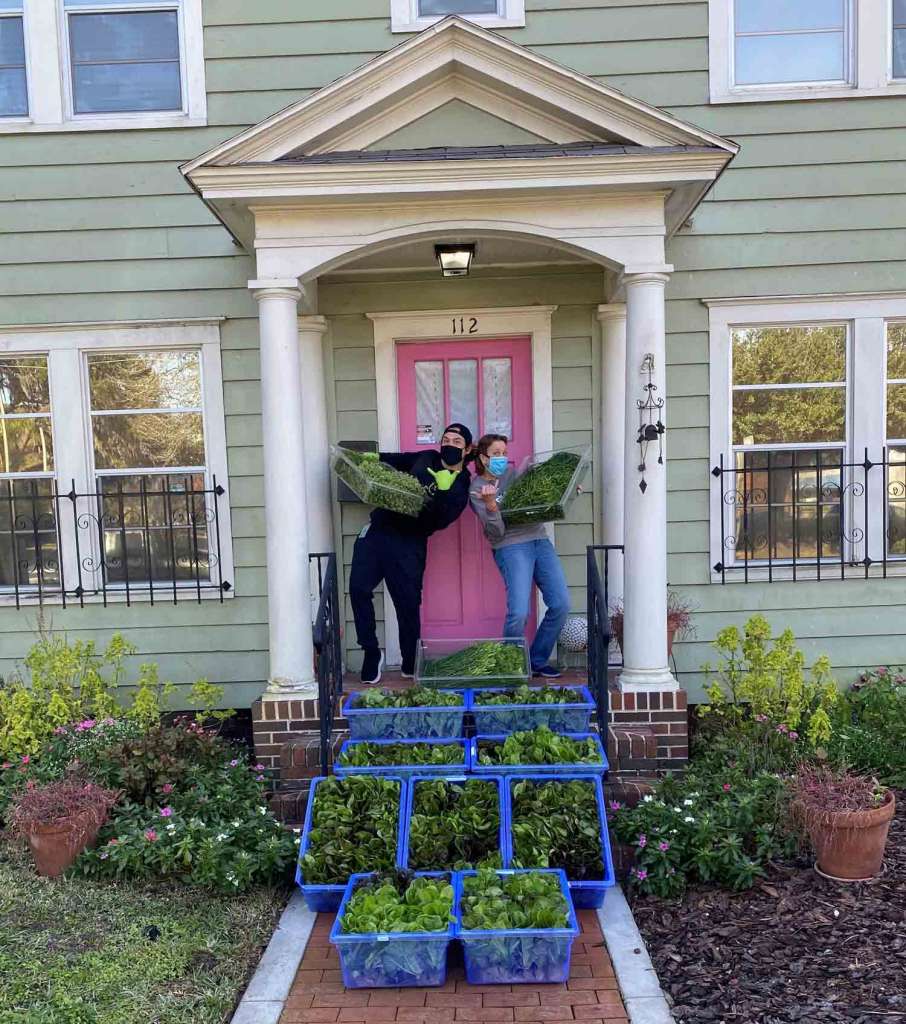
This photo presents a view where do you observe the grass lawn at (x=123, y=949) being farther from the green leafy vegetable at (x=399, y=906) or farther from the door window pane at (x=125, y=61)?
the door window pane at (x=125, y=61)

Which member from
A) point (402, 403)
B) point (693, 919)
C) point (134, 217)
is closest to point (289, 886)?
point (693, 919)

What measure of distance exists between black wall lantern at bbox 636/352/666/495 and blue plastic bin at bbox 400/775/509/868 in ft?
5.51

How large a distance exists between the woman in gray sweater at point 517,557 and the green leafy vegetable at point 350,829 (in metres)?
1.51

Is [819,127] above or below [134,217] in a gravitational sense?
above

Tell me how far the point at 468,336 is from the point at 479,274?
1.31 feet

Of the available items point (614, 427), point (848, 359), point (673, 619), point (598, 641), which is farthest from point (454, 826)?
point (848, 359)

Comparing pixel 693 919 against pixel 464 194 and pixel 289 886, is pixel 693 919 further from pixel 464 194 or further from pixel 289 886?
pixel 464 194

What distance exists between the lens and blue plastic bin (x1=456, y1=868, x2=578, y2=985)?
9.58ft

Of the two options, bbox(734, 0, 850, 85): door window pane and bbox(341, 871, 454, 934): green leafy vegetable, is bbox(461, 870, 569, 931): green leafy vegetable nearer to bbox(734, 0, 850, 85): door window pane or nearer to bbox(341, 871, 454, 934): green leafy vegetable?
bbox(341, 871, 454, 934): green leafy vegetable

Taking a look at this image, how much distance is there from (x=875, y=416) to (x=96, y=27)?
5724 millimetres

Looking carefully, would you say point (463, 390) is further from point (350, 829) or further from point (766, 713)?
point (350, 829)

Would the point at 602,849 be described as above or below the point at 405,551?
below

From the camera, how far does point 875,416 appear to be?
5.35m

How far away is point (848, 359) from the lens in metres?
5.35
